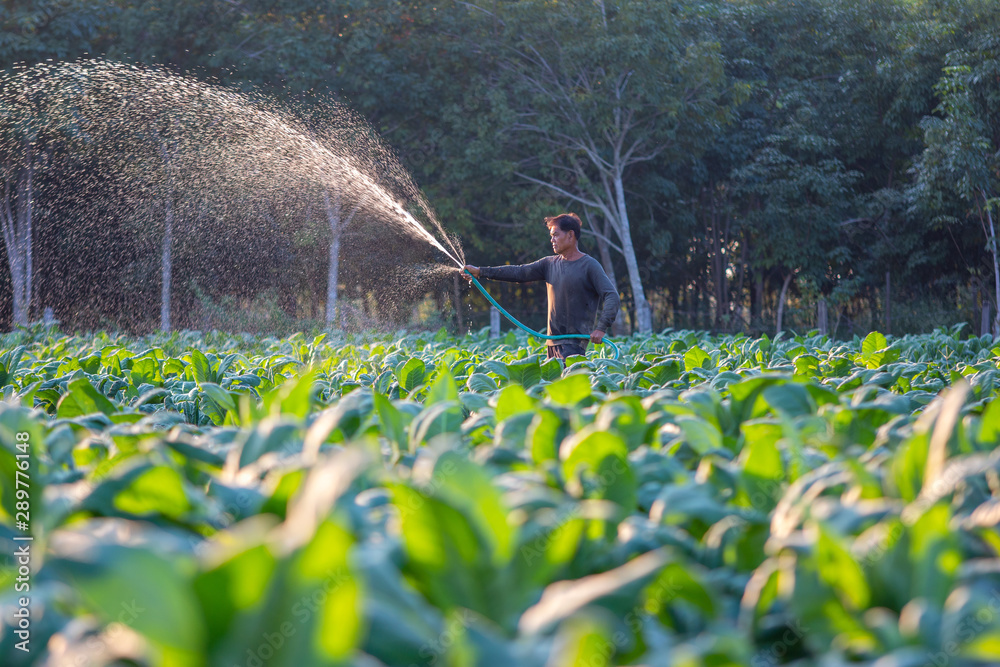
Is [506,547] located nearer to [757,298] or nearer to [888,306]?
[888,306]

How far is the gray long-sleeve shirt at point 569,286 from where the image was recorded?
6477 millimetres

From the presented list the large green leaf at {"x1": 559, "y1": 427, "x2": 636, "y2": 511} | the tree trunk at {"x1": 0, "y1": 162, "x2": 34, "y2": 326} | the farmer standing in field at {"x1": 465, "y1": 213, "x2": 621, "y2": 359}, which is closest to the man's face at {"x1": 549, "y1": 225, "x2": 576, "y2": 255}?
the farmer standing in field at {"x1": 465, "y1": 213, "x2": 621, "y2": 359}

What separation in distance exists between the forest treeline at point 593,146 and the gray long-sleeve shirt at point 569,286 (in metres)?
13.9

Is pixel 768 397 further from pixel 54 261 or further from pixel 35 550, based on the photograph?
pixel 54 261

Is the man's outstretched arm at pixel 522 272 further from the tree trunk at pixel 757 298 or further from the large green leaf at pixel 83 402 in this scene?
the tree trunk at pixel 757 298

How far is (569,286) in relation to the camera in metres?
6.50

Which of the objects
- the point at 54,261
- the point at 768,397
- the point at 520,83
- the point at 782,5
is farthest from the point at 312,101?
the point at 768,397

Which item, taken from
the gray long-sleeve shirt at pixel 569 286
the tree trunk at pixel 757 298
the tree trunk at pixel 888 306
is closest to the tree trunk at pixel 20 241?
the gray long-sleeve shirt at pixel 569 286

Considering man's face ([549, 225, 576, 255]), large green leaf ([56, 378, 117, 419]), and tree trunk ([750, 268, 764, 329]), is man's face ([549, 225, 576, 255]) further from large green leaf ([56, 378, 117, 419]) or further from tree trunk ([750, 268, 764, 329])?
tree trunk ([750, 268, 764, 329])

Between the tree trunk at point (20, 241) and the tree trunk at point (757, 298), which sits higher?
the tree trunk at point (20, 241)

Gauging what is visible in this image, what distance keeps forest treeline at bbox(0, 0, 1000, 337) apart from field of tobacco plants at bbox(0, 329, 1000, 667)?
1935cm

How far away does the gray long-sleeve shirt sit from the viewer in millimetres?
6477

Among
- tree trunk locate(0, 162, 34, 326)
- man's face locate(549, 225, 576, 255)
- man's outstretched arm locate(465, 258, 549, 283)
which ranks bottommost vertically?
man's outstretched arm locate(465, 258, 549, 283)

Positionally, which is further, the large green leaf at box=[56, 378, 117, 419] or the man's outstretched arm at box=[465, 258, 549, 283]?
the man's outstretched arm at box=[465, 258, 549, 283]
